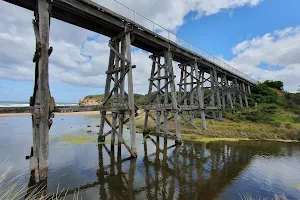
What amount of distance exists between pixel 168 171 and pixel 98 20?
7.60 m

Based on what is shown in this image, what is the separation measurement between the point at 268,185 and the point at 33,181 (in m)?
8.45

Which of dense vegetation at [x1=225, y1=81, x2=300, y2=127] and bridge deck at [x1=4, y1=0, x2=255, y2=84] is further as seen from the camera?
dense vegetation at [x1=225, y1=81, x2=300, y2=127]

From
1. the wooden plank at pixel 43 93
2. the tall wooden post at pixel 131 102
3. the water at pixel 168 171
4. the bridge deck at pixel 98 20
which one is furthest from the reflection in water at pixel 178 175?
the bridge deck at pixel 98 20

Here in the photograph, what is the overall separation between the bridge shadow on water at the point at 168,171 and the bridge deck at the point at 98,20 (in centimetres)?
665

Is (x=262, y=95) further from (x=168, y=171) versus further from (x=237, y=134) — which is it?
(x=168, y=171)

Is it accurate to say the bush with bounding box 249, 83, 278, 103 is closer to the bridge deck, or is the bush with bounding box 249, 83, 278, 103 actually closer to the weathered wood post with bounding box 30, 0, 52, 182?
the bridge deck

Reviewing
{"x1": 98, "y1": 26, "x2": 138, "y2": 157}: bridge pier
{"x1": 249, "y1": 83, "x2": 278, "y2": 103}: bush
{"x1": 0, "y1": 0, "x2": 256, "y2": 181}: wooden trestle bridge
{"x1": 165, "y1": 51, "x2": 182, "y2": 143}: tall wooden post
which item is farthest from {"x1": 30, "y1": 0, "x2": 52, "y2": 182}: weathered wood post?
{"x1": 249, "y1": 83, "x2": 278, "y2": 103}: bush

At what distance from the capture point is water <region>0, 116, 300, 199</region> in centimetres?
583

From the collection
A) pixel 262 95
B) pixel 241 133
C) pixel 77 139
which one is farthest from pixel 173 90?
pixel 262 95

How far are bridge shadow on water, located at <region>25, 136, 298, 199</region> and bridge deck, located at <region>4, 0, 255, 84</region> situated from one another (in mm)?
6648

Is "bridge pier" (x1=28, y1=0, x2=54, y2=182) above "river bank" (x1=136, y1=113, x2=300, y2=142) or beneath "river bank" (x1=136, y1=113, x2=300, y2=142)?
above

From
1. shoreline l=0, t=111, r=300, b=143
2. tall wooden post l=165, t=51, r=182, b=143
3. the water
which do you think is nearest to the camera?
the water

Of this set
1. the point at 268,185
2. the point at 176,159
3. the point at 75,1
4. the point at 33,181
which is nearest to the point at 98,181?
the point at 33,181

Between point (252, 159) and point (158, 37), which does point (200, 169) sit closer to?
point (252, 159)
